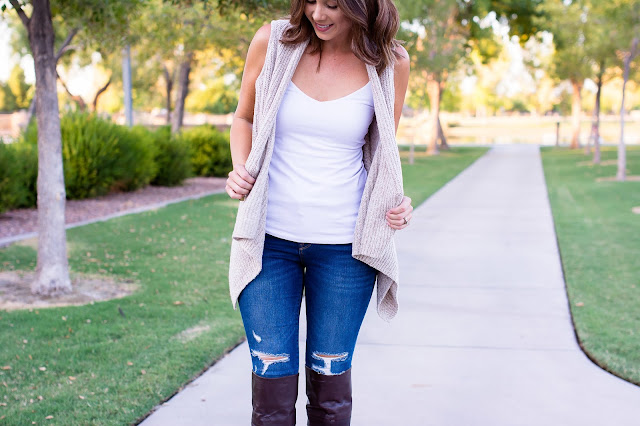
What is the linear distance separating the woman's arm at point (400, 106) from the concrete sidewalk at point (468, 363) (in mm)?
1539

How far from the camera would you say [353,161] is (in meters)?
2.19

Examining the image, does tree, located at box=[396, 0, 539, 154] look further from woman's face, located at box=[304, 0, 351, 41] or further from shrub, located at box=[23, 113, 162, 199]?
woman's face, located at box=[304, 0, 351, 41]

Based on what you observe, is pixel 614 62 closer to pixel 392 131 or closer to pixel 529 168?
pixel 529 168

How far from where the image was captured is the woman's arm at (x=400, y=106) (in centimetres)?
214

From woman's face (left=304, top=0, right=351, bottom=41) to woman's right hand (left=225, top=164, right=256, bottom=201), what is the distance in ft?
1.49

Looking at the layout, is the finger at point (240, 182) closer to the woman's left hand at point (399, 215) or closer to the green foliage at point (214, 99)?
the woman's left hand at point (399, 215)

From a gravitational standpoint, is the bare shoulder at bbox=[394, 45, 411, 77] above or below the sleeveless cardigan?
above

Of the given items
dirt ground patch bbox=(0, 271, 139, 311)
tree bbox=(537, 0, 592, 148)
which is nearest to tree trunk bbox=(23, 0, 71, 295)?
dirt ground patch bbox=(0, 271, 139, 311)

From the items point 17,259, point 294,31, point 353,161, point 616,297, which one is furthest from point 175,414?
point 17,259

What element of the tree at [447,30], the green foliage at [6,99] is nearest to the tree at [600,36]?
the tree at [447,30]

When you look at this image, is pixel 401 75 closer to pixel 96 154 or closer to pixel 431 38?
pixel 96 154

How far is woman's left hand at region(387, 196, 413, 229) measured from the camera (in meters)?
2.13

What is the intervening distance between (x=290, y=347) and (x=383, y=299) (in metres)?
0.35

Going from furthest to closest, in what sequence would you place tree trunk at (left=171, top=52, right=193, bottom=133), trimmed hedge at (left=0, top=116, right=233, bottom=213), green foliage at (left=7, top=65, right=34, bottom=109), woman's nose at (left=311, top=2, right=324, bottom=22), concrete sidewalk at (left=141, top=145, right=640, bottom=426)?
green foliage at (left=7, top=65, right=34, bottom=109) → tree trunk at (left=171, top=52, right=193, bottom=133) → trimmed hedge at (left=0, top=116, right=233, bottom=213) → concrete sidewalk at (left=141, top=145, right=640, bottom=426) → woman's nose at (left=311, top=2, right=324, bottom=22)
